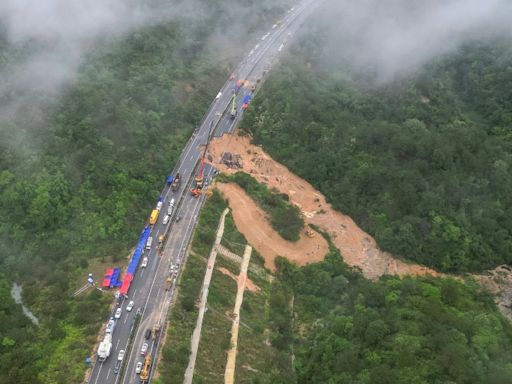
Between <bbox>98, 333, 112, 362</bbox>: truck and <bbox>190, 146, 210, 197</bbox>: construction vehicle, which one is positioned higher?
<bbox>190, 146, 210, 197</bbox>: construction vehicle

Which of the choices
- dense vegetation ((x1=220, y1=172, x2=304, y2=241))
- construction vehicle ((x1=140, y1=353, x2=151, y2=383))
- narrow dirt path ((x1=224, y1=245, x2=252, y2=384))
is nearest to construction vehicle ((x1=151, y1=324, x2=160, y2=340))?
construction vehicle ((x1=140, y1=353, x2=151, y2=383))

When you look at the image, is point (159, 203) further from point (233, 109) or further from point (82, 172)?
point (233, 109)

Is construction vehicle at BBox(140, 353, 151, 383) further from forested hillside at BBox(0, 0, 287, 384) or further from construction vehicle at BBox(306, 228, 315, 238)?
construction vehicle at BBox(306, 228, 315, 238)

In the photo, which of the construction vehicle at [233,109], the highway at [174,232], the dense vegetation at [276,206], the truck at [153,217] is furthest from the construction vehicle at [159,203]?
the construction vehicle at [233,109]

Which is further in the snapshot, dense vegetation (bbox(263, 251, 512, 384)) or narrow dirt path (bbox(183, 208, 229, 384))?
narrow dirt path (bbox(183, 208, 229, 384))

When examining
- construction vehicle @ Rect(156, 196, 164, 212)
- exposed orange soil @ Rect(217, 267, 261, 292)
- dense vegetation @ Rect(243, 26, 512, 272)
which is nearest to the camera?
exposed orange soil @ Rect(217, 267, 261, 292)

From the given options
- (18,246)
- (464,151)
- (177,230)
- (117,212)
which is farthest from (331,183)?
(18,246)

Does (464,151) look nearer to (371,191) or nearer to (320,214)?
(371,191)

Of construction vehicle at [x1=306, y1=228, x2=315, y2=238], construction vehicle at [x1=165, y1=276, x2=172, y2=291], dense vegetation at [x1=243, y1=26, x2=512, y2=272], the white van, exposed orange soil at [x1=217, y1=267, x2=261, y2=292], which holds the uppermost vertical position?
dense vegetation at [x1=243, y1=26, x2=512, y2=272]
